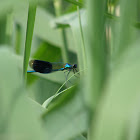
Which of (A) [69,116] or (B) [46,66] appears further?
(B) [46,66]

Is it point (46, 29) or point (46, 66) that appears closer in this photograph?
point (46, 66)

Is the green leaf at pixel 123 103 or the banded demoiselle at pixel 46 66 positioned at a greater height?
the banded demoiselle at pixel 46 66

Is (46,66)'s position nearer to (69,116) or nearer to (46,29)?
(69,116)

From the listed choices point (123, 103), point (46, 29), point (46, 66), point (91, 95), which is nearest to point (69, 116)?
point (91, 95)

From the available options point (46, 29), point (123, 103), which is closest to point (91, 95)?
point (123, 103)

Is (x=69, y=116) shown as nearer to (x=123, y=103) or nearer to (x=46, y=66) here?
(x=123, y=103)

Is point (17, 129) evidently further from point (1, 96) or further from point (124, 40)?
point (124, 40)

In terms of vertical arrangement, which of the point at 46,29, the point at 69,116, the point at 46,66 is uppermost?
the point at 46,29

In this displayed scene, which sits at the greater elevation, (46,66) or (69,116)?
(46,66)

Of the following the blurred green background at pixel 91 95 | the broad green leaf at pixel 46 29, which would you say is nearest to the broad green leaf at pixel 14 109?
the blurred green background at pixel 91 95

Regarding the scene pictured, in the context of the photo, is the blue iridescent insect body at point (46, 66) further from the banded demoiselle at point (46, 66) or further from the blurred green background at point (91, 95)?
the blurred green background at point (91, 95)

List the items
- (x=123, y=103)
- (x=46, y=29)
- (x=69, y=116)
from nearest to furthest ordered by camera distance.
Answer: (x=123, y=103), (x=69, y=116), (x=46, y=29)

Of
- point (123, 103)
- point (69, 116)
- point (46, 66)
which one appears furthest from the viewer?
point (46, 66)

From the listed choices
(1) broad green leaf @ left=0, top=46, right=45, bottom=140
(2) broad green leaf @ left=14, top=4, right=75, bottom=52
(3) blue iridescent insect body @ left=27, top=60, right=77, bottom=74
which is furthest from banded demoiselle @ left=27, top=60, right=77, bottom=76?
(1) broad green leaf @ left=0, top=46, right=45, bottom=140
